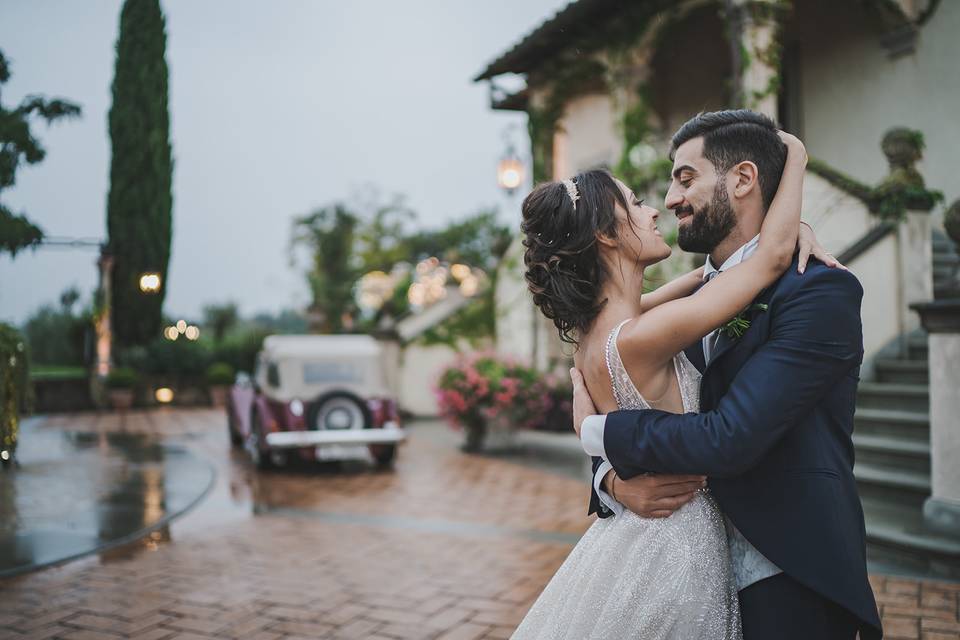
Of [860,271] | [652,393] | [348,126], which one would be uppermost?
[348,126]

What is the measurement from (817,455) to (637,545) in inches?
18.3

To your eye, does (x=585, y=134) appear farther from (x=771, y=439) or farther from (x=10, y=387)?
(x=771, y=439)

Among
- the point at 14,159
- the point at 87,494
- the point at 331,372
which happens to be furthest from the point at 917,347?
the point at 87,494

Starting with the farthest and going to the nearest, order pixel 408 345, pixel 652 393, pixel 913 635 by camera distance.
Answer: pixel 408 345 < pixel 913 635 < pixel 652 393

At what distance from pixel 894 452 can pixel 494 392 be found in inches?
215

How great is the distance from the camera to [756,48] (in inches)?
347

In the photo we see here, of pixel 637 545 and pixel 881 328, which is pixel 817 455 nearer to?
pixel 637 545

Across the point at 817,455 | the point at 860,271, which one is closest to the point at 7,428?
the point at 817,455

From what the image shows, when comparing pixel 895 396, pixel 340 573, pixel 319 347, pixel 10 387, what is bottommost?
pixel 340 573

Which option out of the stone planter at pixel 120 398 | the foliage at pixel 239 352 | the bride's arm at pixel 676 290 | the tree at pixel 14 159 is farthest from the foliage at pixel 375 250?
the bride's arm at pixel 676 290

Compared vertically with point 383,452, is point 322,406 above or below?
above

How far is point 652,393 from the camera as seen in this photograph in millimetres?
1747

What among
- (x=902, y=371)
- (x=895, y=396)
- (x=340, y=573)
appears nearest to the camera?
(x=340, y=573)

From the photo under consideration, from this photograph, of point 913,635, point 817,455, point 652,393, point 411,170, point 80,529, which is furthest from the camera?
point 411,170
